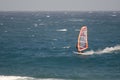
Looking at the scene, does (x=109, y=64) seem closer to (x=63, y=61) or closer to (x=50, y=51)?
(x=63, y=61)

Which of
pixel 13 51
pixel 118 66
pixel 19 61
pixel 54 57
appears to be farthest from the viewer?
pixel 13 51

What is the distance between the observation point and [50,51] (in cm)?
10156

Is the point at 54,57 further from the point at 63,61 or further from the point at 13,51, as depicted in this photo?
the point at 13,51

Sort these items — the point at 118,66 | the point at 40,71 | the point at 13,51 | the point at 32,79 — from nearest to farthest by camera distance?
the point at 32,79
the point at 40,71
the point at 118,66
the point at 13,51

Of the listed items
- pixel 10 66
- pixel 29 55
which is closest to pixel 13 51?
pixel 29 55

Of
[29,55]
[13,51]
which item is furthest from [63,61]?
[13,51]

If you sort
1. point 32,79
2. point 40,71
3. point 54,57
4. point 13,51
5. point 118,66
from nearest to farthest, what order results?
point 32,79, point 40,71, point 118,66, point 54,57, point 13,51

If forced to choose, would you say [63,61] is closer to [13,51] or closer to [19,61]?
[19,61]

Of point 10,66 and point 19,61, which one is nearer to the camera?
point 10,66

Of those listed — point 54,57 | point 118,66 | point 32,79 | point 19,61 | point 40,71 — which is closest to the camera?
point 32,79

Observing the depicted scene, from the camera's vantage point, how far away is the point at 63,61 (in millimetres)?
85750

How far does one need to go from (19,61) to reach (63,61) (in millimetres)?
9405

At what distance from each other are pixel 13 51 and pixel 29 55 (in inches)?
317

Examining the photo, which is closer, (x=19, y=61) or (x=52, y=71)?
(x=52, y=71)
